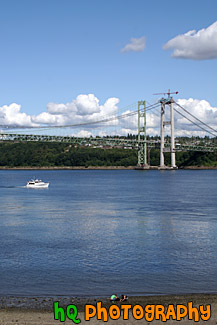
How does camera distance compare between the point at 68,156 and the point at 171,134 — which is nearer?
the point at 171,134

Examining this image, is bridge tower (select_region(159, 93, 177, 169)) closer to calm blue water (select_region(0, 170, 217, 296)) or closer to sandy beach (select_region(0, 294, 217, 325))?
calm blue water (select_region(0, 170, 217, 296))

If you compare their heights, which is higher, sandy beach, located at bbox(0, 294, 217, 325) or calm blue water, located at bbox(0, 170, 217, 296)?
sandy beach, located at bbox(0, 294, 217, 325)

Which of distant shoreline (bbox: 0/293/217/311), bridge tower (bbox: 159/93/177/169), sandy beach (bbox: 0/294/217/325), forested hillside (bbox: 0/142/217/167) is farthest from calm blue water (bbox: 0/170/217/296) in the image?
forested hillside (bbox: 0/142/217/167)

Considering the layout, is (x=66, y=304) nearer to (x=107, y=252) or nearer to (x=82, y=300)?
(x=82, y=300)

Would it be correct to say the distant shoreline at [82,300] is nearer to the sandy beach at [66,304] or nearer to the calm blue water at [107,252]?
the sandy beach at [66,304]

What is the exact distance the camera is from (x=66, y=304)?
10383mm

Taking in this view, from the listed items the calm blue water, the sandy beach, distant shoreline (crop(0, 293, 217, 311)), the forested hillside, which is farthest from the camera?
the forested hillside

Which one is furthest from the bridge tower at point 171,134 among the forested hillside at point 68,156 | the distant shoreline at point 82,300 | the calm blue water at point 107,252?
the distant shoreline at point 82,300

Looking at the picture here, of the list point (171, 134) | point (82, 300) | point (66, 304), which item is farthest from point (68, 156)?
point (66, 304)

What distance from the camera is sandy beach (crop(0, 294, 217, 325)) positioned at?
9.12 meters

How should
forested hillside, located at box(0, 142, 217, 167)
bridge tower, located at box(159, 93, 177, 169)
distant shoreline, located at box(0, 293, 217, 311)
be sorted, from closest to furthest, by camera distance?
distant shoreline, located at box(0, 293, 217, 311) < bridge tower, located at box(159, 93, 177, 169) < forested hillside, located at box(0, 142, 217, 167)

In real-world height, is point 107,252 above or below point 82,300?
below

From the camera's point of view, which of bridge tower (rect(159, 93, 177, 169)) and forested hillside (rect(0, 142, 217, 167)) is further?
forested hillside (rect(0, 142, 217, 167))

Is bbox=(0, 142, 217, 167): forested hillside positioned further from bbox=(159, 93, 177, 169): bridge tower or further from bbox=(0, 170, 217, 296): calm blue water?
bbox=(0, 170, 217, 296): calm blue water
